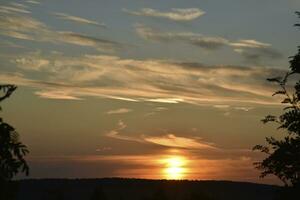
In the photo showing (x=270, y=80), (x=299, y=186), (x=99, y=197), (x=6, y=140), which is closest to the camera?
(x=6, y=140)

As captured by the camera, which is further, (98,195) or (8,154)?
(98,195)

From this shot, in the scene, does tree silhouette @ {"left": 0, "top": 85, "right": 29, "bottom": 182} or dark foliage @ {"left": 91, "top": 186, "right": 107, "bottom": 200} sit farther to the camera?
dark foliage @ {"left": 91, "top": 186, "right": 107, "bottom": 200}

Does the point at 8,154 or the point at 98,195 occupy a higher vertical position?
the point at 98,195

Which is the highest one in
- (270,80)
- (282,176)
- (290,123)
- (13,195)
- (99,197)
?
(99,197)

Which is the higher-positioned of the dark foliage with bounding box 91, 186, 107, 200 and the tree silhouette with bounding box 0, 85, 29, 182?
the dark foliage with bounding box 91, 186, 107, 200

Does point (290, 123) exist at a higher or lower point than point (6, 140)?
higher

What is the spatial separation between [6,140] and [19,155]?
0.62 m

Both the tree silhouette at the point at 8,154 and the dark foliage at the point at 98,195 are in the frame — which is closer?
the tree silhouette at the point at 8,154

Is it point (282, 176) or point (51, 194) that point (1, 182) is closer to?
point (282, 176)

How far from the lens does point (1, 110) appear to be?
70.7ft

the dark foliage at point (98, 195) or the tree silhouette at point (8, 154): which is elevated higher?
the dark foliage at point (98, 195)

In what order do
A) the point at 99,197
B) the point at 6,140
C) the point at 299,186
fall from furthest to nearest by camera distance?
the point at 99,197, the point at 299,186, the point at 6,140

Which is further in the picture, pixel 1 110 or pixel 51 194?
pixel 51 194

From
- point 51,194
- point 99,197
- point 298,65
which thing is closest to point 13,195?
point 298,65
